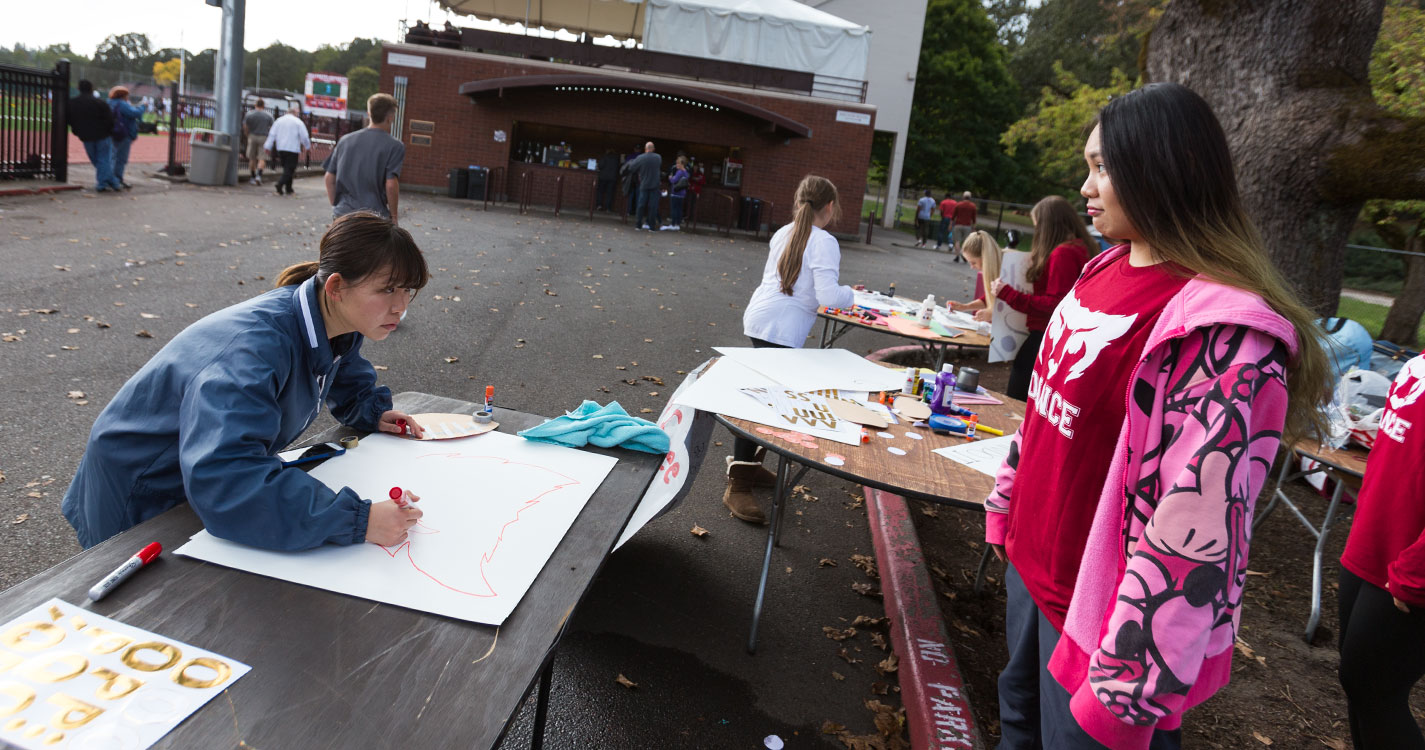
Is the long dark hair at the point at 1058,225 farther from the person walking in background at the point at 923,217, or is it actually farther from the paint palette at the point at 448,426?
the person walking in background at the point at 923,217

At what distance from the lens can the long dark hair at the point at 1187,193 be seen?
1531mm

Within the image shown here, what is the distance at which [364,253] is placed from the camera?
2180 millimetres

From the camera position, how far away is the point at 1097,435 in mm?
1634

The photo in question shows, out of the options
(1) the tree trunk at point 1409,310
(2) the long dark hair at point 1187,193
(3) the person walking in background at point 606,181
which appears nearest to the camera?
(2) the long dark hair at point 1187,193

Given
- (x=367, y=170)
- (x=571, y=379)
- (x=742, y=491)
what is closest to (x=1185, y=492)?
(x=742, y=491)

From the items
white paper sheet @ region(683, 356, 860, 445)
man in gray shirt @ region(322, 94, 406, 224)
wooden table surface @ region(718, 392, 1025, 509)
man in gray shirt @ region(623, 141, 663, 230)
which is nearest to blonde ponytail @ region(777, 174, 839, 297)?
white paper sheet @ region(683, 356, 860, 445)

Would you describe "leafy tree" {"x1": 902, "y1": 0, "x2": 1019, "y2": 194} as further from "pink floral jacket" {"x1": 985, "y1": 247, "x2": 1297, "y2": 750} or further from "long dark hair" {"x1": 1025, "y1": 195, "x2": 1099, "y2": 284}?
"pink floral jacket" {"x1": 985, "y1": 247, "x2": 1297, "y2": 750}

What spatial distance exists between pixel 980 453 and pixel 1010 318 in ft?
9.70

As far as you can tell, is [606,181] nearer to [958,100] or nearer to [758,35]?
[758,35]

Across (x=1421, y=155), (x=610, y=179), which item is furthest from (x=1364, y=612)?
(x=610, y=179)

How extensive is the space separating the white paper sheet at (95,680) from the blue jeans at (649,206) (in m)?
19.4

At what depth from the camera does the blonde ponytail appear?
16.2 feet

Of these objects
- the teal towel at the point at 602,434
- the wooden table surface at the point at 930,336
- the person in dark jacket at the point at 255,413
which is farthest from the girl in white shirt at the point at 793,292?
the person in dark jacket at the point at 255,413

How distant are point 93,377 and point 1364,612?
261 inches
